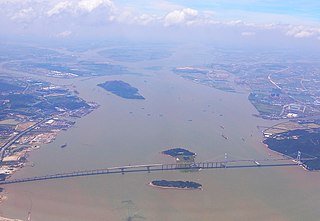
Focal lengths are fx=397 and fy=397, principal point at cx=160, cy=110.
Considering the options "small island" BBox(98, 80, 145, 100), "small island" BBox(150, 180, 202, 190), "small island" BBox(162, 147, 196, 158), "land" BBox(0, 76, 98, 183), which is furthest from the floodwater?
"small island" BBox(98, 80, 145, 100)

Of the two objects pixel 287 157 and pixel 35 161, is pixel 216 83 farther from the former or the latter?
pixel 35 161

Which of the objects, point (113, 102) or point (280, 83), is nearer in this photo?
point (113, 102)

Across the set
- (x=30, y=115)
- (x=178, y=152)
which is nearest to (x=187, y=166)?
(x=178, y=152)

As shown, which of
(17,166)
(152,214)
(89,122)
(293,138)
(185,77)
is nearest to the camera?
(152,214)

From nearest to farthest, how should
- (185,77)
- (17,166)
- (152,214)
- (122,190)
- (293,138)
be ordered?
(152,214) → (122,190) → (17,166) → (293,138) → (185,77)

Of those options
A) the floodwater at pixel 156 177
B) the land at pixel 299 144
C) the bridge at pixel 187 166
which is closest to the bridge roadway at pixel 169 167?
the bridge at pixel 187 166

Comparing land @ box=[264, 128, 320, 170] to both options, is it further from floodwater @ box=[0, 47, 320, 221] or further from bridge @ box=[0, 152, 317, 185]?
floodwater @ box=[0, 47, 320, 221]

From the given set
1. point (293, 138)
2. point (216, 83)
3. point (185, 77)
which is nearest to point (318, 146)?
point (293, 138)
